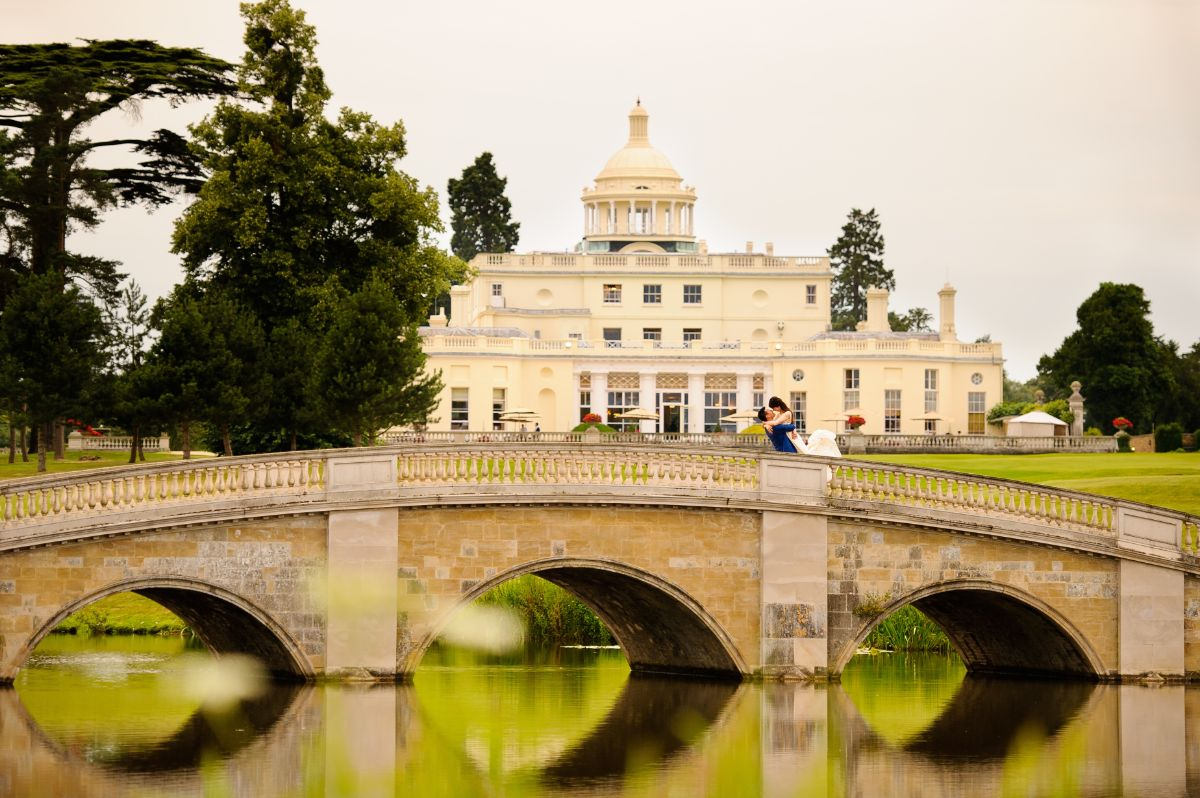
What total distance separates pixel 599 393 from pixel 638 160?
638 inches

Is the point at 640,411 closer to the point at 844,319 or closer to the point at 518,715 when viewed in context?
the point at 844,319

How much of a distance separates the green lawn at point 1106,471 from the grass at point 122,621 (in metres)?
16.5

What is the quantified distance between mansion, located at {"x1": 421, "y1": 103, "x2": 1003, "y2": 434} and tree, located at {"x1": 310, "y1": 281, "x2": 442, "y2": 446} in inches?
1157

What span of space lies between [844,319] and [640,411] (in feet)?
123

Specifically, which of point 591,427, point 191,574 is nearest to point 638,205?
point 591,427

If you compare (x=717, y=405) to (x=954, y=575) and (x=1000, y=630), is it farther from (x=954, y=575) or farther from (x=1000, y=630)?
(x=954, y=575)

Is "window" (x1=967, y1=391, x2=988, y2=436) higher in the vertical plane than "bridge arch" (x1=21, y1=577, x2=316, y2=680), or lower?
Answer: higher

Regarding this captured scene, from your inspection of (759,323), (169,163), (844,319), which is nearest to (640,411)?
(759,323)

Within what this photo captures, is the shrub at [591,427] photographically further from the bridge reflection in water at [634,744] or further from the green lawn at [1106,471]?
the bridge reflection in water at [634,744]

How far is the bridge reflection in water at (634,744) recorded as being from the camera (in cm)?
2225

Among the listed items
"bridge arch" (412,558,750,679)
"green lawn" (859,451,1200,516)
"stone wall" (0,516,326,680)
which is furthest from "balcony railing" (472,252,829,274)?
"stone wall" (0,516,326,680)

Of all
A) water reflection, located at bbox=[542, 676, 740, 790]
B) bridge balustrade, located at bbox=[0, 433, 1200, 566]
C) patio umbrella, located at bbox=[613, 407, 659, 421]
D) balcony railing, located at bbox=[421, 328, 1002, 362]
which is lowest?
water reflection, located at bbox=[542, 676, 740, 790]

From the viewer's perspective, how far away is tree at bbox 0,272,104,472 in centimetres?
4238

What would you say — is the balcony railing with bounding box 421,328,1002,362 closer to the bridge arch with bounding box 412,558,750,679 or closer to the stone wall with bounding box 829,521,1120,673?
the bridge arch with bounding box 412,558,750,679
